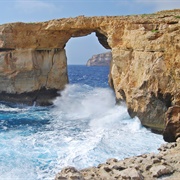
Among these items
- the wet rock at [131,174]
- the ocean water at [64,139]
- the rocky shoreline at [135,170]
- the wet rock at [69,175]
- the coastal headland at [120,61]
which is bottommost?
the ocean water at [64,139]

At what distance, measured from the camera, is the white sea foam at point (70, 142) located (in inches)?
509

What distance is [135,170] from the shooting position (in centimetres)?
822

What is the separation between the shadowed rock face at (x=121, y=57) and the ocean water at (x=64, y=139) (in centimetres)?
199

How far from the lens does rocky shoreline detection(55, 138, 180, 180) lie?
7605mm

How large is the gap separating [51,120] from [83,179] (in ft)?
51.4

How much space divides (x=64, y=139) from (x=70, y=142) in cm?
79

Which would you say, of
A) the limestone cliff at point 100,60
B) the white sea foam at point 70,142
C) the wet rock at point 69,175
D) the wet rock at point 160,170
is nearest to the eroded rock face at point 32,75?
the white sea foam at point 70,142

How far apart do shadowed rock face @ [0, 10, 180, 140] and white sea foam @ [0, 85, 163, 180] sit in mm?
1844

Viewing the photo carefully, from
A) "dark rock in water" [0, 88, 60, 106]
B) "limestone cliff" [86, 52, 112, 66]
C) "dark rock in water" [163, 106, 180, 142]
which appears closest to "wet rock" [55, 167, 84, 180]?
"dark rock in water" [163, 106, 180, 142]

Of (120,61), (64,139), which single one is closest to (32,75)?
(120,61)

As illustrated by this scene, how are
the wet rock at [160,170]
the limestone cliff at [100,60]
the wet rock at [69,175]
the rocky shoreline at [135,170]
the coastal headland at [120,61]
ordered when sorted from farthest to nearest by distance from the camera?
the limestone cliff at [100,60]
the coastal headland at [120,61]
the wet rock at [160,170]
the rocky shoreline at [135,170]
the wet rock at [69,175]

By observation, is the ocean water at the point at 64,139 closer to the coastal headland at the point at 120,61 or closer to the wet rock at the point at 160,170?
the coastal headland at the point at 120,61

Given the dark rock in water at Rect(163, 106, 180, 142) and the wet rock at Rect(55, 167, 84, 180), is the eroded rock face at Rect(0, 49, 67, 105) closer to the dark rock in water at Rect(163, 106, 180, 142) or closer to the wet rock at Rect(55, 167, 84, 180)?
the dark rock in water at Rect(163, 106, 180, 142)

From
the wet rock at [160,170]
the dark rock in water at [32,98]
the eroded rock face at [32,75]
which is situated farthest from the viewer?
the dark rock in water at [32,98]
